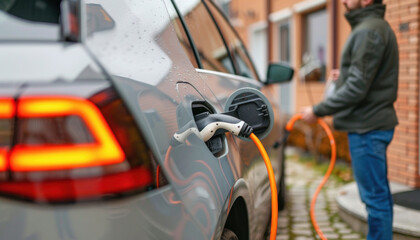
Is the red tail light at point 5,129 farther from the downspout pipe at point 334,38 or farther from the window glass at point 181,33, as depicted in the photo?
the downspout pipe at point 334,38

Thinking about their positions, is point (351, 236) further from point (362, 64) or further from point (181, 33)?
point (181, 33)

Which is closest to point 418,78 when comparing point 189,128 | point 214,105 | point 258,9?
point 214,105

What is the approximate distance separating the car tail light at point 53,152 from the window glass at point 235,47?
2.01 meters

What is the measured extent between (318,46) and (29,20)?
9357mm

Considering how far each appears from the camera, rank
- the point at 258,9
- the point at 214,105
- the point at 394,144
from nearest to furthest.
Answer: the point at 214,105 < the point at 394,144 < the point at 258,9

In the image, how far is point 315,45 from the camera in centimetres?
1023

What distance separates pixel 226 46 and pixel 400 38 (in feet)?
9.82

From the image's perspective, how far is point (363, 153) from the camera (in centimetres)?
→ 322

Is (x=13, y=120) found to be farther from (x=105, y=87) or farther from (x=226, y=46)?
(x=226, y=46)

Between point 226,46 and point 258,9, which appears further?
point 258,9

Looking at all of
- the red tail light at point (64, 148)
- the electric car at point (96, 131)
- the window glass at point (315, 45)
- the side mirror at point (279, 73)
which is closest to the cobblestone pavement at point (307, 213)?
the side mirror at point (279, 73)

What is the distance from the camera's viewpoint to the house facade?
5.06 metres

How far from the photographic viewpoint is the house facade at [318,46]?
506cm

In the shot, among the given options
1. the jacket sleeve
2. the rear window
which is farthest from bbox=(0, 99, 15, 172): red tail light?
the jacket sleeve
